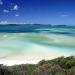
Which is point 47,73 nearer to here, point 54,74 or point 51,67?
point 54,74

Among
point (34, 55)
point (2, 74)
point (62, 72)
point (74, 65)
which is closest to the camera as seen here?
point (2, 74)

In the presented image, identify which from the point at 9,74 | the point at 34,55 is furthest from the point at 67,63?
the point at 34,55

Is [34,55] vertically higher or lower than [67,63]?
lower

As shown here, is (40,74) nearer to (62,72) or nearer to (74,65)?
(62,72)

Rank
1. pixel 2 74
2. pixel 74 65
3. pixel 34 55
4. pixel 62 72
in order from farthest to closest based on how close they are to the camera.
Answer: pixel 34 55
pixel 74 65
pixel 62 72
pixel 2 74

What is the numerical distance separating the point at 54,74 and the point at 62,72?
23 cm

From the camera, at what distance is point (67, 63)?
661cm

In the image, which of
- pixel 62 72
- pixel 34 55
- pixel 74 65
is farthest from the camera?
pixel 34 55

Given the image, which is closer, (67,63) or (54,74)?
(54,74)

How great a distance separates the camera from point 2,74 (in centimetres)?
466

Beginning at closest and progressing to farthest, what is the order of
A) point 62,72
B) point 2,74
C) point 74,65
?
point 2,74 < point 62,72 < point 74,65

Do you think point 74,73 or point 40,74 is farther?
point 74,73

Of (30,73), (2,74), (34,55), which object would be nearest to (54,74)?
(30,73)

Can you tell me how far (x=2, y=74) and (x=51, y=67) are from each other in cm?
106
